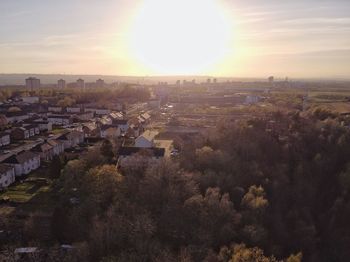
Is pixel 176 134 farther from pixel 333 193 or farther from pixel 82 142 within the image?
pixel 333 193

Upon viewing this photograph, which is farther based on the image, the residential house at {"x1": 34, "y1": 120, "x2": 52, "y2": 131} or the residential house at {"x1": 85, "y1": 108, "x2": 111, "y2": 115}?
the residential house at {"x1": 85, "y1": 108, "x2": 111, "y2": 115}

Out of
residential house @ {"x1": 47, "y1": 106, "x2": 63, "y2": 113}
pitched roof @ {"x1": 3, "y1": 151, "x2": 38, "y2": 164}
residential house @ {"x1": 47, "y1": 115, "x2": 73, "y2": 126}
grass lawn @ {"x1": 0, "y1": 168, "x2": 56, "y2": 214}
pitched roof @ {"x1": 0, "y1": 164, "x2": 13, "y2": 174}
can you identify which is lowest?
grass lawn @ {"x1": 0, "y1": 168, "x2": 56, "y2": 214}

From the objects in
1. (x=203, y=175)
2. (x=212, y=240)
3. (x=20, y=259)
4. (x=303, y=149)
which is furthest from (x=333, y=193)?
(x=20, y=259)

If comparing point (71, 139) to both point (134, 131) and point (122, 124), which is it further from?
point (122, 124)

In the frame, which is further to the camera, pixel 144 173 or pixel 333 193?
pixel 333 193

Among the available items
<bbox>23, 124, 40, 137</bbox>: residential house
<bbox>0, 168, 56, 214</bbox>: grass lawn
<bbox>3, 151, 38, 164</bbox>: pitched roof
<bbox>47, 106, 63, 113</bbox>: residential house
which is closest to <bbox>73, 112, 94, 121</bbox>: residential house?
<bbox>47, 106, 63, 113</bbox>: residential house

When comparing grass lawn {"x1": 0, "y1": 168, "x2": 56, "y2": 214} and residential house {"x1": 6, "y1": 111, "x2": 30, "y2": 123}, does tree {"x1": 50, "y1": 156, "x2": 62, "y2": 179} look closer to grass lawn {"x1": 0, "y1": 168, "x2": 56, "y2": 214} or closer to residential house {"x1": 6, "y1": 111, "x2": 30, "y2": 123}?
grass lawn {"x1": 0, "y1": 168, "x2": 56, "y2": 214}
